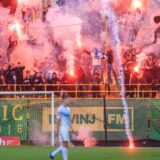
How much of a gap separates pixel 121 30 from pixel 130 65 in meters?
2.33

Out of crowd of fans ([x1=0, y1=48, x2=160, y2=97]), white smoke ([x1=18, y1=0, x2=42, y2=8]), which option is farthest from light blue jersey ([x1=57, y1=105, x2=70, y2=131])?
white smoke ([x1=18, y1=0, x2=42, y2=8])

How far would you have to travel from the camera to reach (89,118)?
24984 mm

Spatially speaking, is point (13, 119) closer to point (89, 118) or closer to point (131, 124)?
point (89, 118)

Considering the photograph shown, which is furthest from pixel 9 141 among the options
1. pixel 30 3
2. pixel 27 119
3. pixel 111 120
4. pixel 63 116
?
pixel 30 3

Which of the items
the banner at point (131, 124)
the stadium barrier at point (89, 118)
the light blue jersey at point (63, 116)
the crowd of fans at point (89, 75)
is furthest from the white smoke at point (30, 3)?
the light blue jersey at point (63, 116)

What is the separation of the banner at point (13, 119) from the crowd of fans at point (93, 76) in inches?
340

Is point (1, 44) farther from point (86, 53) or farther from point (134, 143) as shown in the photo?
point (134, 143)

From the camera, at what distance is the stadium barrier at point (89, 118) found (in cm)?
2472

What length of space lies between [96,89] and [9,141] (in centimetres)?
1028

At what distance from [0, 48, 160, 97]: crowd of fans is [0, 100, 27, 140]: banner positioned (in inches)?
340

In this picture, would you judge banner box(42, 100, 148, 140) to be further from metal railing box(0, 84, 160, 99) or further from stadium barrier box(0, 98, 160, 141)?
metal railing box(0, 84, 160, 99)

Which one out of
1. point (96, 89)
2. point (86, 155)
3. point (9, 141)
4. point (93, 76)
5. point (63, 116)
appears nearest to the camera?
point (63, 116)

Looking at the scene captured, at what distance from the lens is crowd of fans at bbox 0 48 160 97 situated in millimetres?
34500

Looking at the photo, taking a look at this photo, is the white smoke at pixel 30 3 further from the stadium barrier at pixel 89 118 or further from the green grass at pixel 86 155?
the green grass at pixel 86 155
